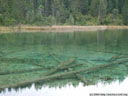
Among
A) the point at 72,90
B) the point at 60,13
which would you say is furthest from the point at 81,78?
the point at 60,13

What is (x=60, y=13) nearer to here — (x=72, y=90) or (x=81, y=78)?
(x=81, y=78)

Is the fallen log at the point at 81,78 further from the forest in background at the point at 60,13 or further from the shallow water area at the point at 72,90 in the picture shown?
the forest in background at the point at 60,13

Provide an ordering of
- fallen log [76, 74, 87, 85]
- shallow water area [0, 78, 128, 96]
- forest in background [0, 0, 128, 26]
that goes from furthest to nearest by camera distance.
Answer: forest in background [0, 0, 128, 26] → fallen log [76, 74, 87, 85] → shallow water area [0, 78, 128, 96]

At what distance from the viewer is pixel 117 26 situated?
66.8m

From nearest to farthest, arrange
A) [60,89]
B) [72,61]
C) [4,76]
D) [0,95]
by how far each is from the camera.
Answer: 1. [0,95]
2. [60,89]
3. [4,76]
4. [72,61]

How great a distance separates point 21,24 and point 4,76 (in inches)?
1848

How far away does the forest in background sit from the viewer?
5400 cm

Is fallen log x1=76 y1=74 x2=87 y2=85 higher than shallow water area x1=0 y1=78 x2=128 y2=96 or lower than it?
higher

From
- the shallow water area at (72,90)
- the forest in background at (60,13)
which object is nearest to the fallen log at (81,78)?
the shallow water area at (72,90)

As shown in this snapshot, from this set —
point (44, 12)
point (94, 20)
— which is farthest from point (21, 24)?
point (94, 20)

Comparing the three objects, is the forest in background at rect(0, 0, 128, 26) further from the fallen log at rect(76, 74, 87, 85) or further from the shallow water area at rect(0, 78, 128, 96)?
the shallow water area at rect(0, 78, 128, 96)

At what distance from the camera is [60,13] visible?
227 feet

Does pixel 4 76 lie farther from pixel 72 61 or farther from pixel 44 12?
pixel 44 12

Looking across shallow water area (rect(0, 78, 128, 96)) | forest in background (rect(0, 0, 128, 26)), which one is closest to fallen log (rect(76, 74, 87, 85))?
shallow water area (rect(0, 78, 128, 96))
